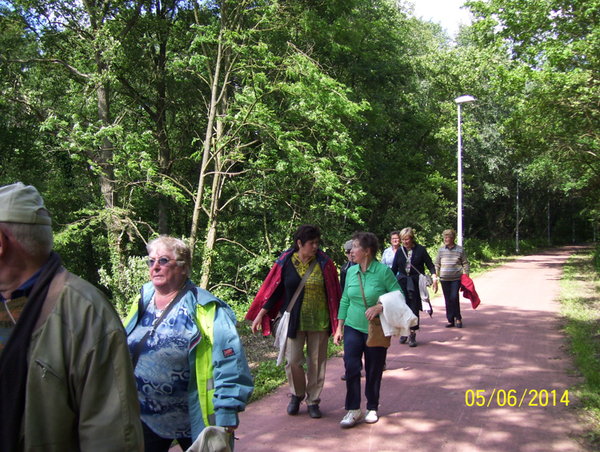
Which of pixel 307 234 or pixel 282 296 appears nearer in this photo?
pixel 307 234

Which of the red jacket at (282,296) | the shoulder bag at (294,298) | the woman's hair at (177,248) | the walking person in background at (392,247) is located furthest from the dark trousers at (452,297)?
the woman's hair at (177,248)

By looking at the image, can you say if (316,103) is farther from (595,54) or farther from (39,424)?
(39,424)

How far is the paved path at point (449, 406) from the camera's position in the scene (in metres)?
4.87

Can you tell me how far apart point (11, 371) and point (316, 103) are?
1488cm

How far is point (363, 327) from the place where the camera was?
5.33 m

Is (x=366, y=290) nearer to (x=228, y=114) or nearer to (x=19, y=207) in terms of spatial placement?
(x=19, y=207)

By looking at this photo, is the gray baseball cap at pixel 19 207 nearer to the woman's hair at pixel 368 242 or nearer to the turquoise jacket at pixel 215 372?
A: the turquoise jacket at pixel 215 372

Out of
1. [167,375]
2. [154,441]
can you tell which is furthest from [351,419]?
[167,375]

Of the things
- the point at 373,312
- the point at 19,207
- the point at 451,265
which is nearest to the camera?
the point at 19,207

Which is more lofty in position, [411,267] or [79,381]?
[79,381]

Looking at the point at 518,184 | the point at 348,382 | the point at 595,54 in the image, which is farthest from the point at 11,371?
the point at 518,184

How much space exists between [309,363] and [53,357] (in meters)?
4.25

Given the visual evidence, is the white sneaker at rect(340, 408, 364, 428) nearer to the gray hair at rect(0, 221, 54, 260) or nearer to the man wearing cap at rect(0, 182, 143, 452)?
the man wearing cap at rect(0, 182, 143, 452)

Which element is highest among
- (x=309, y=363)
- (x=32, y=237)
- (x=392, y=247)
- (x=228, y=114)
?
(x=228, y=114)
